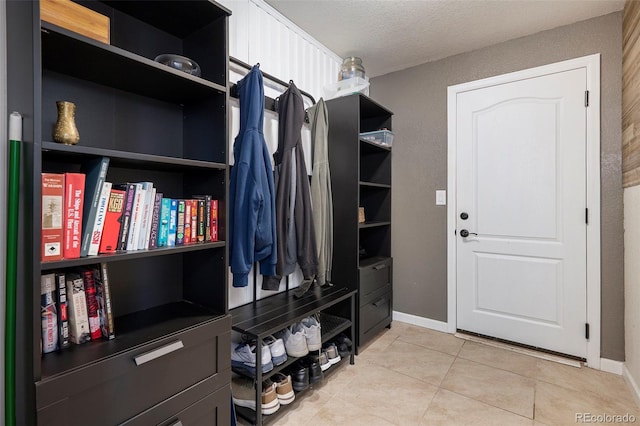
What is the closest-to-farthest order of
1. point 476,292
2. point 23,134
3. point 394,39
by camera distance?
point 23,134
point 394,39
point 476,292

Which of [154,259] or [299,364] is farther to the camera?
[299,364]

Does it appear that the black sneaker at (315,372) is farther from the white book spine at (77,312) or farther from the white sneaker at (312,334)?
the white book spine at (77,312)

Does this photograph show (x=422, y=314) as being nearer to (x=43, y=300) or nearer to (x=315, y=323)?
(x=315, y=323)

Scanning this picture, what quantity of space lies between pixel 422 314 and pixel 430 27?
7.67ft

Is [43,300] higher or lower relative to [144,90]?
lower

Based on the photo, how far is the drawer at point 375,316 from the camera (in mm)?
2354

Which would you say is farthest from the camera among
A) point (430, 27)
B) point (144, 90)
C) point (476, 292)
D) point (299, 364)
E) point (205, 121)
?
point (476, 292)

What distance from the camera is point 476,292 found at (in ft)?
8.42

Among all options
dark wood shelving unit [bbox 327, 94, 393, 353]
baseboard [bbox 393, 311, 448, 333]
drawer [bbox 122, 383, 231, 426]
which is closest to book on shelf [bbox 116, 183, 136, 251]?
drawer [bbox 122, 383, 231, 426]

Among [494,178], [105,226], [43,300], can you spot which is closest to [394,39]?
[494,178]

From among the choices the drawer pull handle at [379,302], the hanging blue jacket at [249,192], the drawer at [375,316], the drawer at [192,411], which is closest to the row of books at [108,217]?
the hanging blue jacket at [249,192]

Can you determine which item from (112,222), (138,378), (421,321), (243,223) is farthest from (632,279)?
(112,222)

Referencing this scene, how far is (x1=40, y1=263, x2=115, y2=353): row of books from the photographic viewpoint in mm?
986

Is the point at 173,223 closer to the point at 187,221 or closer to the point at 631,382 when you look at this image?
the point at 187,221
